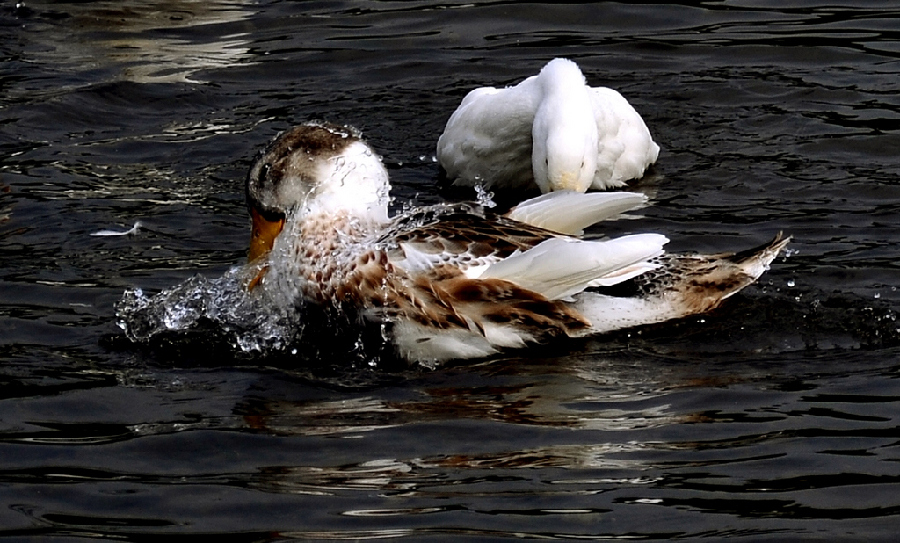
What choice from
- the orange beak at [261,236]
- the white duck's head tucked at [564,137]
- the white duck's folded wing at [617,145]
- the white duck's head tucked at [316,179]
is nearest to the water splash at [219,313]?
the orange beak at [261,236]

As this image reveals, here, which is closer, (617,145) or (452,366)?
(452,366)

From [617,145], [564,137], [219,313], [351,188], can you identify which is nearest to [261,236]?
[219,313]

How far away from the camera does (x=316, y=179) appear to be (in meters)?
6.25

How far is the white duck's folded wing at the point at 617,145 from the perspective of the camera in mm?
8734

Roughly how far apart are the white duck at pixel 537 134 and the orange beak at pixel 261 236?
2.30 m

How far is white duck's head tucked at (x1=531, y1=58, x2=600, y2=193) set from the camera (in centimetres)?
827

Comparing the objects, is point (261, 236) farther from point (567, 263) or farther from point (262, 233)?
point (567, 263)

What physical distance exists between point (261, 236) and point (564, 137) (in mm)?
2342

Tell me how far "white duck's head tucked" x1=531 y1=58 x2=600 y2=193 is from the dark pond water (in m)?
0.43

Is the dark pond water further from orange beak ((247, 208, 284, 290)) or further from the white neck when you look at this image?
the white neck

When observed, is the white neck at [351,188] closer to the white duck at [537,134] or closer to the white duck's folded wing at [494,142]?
the white duck at [537,134]

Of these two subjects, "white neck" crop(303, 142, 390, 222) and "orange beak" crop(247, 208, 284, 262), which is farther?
"orange beak" crop(247, 208, 284, 262)

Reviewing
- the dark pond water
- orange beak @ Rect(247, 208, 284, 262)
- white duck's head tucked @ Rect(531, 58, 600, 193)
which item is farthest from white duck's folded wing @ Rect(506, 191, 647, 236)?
white duck's head tucked @ Rect(531, 58, 600, 193)

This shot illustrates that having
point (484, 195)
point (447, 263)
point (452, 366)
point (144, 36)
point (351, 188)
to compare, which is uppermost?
point (144, 36)
